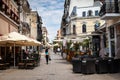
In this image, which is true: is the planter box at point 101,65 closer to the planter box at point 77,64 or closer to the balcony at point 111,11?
the planter box at point 77,64

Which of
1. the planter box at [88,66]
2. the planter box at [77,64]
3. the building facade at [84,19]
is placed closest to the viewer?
the planter box at [88,66]

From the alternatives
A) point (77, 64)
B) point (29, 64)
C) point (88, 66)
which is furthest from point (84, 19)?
point (88, 66)

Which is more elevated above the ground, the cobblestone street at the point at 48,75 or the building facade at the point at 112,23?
the building facade at the point at 112,23

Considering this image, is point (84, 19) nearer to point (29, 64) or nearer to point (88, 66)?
point (29, 64)

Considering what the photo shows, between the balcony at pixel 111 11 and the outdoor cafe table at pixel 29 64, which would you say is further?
the outdoor cafe table at pixel 29 64

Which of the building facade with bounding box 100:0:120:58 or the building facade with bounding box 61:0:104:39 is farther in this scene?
the building facade with bounding box 61:0:104:39

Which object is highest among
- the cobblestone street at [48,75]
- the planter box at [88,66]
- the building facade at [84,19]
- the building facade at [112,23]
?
the building facade at [84,19]

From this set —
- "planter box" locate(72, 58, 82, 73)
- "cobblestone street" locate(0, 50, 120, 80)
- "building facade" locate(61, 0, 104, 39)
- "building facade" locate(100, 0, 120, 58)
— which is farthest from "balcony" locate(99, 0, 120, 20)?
"building facade" locate(61, 0, 104, 39)

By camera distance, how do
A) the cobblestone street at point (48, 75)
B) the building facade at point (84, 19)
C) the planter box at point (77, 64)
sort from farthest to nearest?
the building facade at point (84, 19) → the planter box at point (77, 64) → the cobblestone street at point (48, 75)

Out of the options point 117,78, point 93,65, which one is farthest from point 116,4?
point 117,78

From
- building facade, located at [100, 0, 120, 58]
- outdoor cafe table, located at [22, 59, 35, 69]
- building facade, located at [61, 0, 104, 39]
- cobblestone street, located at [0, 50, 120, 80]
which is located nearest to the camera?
cobblestone street, located at [0, 50, 120, 80]

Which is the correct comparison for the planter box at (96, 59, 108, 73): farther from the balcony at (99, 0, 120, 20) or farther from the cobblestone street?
the balcony at (99, 0, 120, 20)

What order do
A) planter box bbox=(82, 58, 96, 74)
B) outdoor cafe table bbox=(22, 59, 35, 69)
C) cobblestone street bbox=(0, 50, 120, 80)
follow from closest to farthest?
cobblestone street bbox=(0, 50, 120, 80), planter box bbox=(82, 58, 96, 74), outdoor cafe table bbox=(22, 59, 35, 69)

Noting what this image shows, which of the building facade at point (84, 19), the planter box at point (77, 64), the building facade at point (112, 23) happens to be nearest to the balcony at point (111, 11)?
the building facade at point (112, 23)
